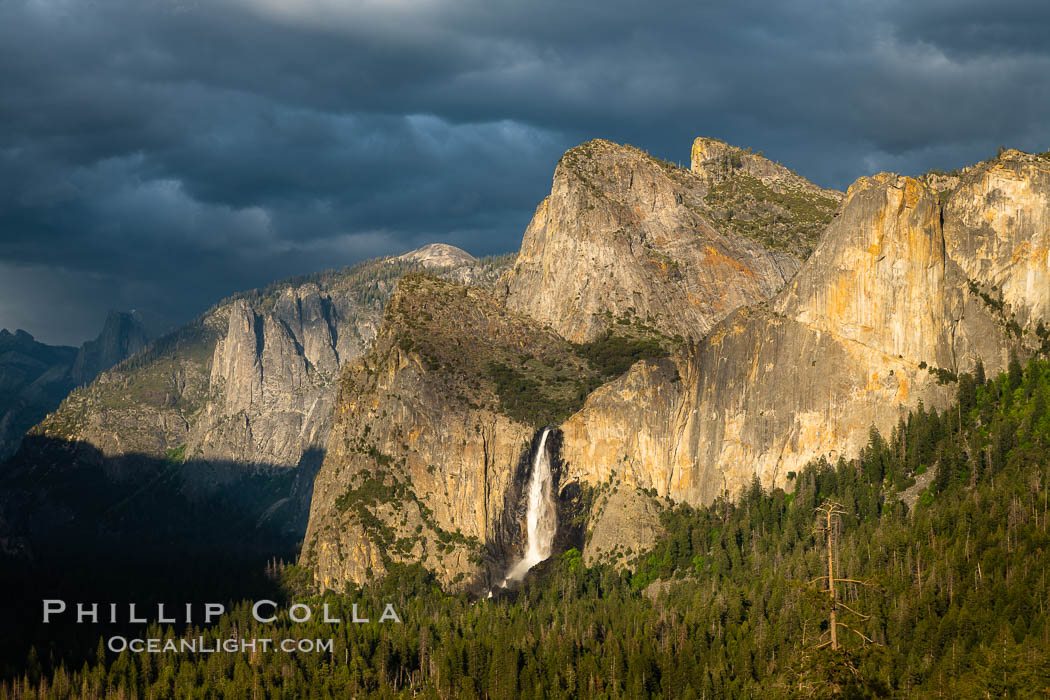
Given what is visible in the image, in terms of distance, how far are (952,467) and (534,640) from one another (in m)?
69.8

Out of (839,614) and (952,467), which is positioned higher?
(952,467)

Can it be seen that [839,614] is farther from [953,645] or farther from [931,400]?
[931,400]

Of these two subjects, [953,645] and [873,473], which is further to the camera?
[873,473]

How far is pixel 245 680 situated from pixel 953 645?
347ft

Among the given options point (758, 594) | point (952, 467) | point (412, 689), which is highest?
point (952, 467)

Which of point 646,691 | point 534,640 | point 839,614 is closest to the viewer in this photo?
point 839,614

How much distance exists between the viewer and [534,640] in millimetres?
188375

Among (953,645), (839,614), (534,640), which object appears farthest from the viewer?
(534,640)

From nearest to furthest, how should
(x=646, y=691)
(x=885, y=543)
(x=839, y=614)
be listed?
(x=839, y=614) → (x=646, y=691) → (x=885, y=543)

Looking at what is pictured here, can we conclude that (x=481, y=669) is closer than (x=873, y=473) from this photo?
Yes

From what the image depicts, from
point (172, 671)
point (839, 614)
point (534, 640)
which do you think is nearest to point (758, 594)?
point (534, 640)

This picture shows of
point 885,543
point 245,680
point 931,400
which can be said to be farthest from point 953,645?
point 245,680

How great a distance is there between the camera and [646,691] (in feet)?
537

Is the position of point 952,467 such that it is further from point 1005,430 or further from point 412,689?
point 412,689
